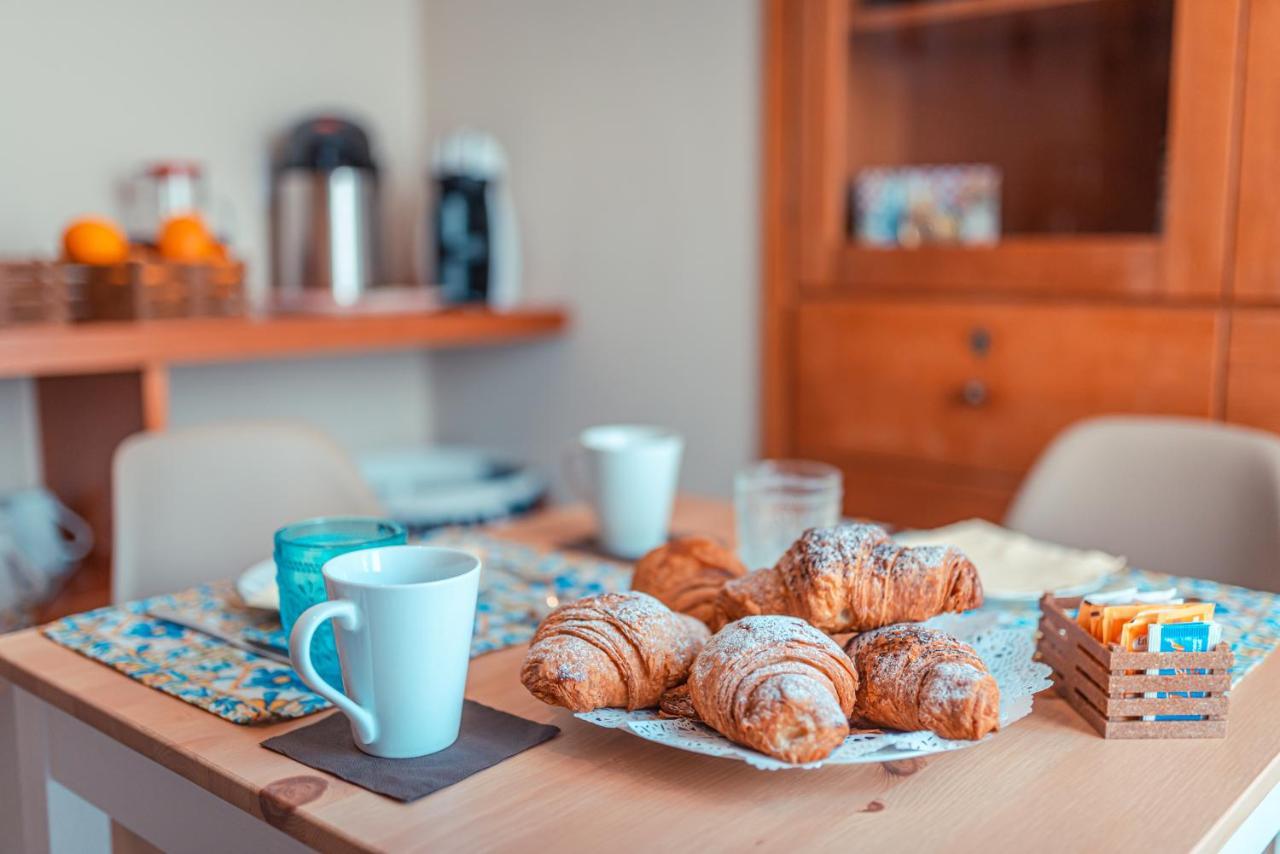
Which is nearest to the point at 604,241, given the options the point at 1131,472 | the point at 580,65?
the point at 580,65

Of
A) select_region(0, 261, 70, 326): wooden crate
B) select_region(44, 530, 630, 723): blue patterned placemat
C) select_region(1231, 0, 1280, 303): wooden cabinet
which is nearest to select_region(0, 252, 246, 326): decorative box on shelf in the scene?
select_region(0, 261, 70, 326): wooden crate

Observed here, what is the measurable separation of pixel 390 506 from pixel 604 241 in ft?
2.10

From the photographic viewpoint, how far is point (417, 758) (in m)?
0.65

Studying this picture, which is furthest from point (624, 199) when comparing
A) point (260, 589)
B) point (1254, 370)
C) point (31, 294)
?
point (260, 589)

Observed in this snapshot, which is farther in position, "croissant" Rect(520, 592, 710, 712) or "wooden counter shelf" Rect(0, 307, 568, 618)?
"wooden counter shelf" Rect(0, 307, 568, 618)

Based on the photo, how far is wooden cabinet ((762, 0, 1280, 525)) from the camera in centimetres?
146

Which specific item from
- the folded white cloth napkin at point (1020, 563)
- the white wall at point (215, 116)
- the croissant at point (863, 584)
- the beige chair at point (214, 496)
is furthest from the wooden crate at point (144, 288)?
the croissant at point (863, 584)

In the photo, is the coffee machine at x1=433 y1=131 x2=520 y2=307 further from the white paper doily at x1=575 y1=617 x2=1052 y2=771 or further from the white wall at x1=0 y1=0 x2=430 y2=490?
the white paper doily at x1=575 y1=617 x2=1052 y2=771

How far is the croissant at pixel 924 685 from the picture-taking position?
60cm

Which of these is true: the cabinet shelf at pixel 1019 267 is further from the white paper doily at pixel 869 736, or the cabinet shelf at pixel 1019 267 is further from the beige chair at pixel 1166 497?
the white paper doily at pixel 869 736

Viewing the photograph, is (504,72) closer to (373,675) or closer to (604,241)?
(604,241)

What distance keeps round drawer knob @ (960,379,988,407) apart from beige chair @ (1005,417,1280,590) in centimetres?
35

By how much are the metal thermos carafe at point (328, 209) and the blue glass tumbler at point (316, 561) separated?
1373mm

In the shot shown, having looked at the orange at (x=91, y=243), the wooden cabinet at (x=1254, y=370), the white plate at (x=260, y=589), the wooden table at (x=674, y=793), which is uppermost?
the orange at (x=91, y=243)
